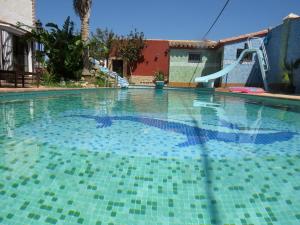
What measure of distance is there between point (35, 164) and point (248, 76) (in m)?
20.5

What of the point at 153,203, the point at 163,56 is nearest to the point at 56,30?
the point at 163,56

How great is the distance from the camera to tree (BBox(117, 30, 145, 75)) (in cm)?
2378

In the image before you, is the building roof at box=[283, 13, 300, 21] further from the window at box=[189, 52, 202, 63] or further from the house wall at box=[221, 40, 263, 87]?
the window at box=[189, 52, 202, 63]

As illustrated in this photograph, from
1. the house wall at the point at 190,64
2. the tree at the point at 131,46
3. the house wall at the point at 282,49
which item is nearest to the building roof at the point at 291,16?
the house wall at the point at 282,49

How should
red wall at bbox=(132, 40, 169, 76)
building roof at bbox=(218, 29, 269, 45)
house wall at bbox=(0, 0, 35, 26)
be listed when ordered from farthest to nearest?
red wall at bbox=(132, 40, 169, 76), building roof at bbox=(218, 29, 269, 45), house wall at bbox=(0, 0, 35, 26)

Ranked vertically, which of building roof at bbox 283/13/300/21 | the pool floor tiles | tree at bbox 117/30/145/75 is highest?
building roof at bbox 283/13/300/21

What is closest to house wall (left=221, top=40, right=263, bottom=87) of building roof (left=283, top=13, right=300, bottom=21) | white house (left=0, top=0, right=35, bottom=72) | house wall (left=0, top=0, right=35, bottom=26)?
building roof (left=283, top=13, right=300, bottom=21)

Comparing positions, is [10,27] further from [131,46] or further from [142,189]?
[131,46]

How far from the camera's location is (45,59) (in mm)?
15305

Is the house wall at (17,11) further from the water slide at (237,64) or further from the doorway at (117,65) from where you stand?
the water slide at (237,64)

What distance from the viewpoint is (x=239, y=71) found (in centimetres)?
2058

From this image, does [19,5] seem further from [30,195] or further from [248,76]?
[248,76]

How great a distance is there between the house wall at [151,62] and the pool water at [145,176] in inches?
793

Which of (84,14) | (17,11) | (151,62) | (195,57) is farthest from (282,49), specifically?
(17,11)
